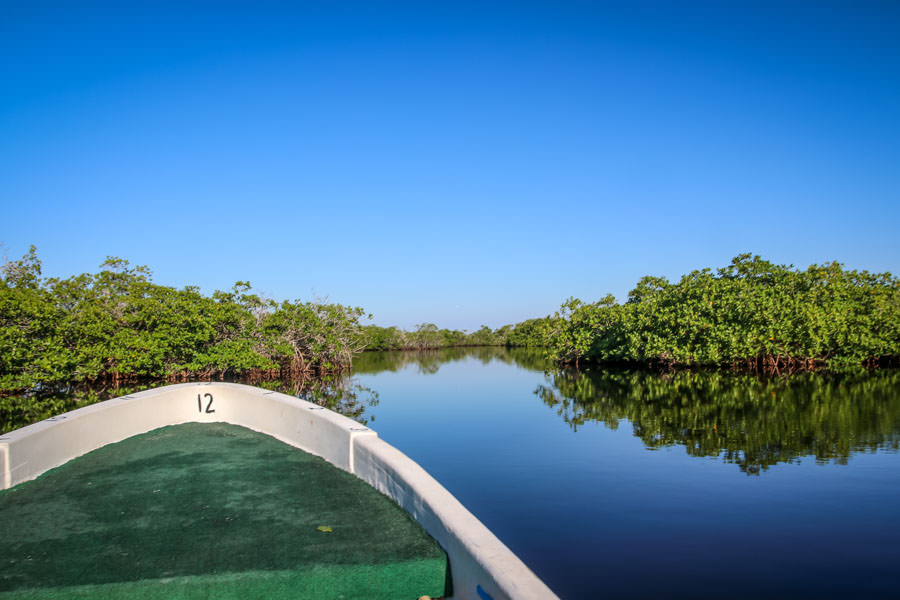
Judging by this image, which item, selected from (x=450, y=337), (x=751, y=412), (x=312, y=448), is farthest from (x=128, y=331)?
(x=450, y=337)

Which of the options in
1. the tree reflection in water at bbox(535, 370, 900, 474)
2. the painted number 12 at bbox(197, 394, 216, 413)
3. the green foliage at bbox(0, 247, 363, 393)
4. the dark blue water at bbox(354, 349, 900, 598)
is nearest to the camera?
the dark blue water at bbox(354, 349, 900, 598)

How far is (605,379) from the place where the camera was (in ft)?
65.4

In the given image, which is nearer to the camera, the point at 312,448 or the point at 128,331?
the point at 312,448

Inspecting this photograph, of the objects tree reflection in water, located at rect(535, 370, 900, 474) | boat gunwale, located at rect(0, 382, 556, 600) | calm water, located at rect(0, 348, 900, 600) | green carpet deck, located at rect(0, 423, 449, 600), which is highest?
boat gunwale, located at rect(0, 382, 556, 600)

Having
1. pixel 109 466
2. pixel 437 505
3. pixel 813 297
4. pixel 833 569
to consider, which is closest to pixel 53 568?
pixel 437 505

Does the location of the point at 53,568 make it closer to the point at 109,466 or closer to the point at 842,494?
the point at 109,466

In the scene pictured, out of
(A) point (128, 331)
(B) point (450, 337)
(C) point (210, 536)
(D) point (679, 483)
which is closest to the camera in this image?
(C) point (210, 536)

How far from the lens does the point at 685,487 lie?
5.75 m

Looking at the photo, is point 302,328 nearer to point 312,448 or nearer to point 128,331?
point 128,331

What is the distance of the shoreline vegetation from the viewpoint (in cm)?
1530

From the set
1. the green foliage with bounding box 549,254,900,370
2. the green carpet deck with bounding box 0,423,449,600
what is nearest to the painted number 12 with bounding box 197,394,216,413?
the green carpet deck with bounding box 0,423,449,600

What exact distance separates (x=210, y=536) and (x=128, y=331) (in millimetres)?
16401

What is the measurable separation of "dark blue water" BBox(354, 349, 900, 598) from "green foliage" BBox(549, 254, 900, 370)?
641 cm

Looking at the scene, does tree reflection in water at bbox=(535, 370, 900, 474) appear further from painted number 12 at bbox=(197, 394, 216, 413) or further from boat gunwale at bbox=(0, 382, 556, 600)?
painted number 12 at bbox=(197, 394, 216, 413)
